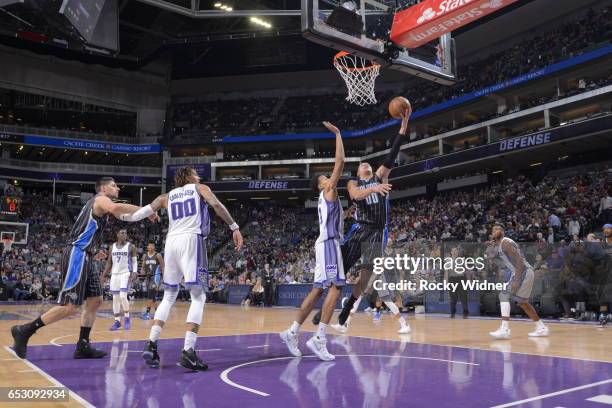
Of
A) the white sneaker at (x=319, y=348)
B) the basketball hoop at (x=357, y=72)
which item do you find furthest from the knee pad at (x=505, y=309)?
the basketball hoop at (x=357, y=72)

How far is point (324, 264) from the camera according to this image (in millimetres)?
6121

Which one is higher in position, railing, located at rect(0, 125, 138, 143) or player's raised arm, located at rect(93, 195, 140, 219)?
railing, located at rect(0, 125, 138, 143)

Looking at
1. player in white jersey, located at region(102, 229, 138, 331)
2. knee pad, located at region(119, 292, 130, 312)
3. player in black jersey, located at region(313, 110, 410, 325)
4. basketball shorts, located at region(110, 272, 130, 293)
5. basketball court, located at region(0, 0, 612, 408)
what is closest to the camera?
basketball court, located at region(0, 0, 612, 408)

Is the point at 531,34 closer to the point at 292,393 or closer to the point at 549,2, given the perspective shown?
the point at 549,2

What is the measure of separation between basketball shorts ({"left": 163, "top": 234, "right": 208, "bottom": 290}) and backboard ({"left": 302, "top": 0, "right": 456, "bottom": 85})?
17.1ft

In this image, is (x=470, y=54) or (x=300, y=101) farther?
(x=300, y=101)

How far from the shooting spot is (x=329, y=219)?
6270 mm

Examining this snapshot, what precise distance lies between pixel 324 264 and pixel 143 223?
3542 cm

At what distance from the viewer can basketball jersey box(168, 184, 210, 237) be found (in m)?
5.44

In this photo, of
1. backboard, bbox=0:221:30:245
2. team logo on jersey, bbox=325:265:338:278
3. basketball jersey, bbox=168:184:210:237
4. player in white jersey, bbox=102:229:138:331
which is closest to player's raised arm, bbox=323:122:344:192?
team logo on jersey, bbox=325:265:338:278

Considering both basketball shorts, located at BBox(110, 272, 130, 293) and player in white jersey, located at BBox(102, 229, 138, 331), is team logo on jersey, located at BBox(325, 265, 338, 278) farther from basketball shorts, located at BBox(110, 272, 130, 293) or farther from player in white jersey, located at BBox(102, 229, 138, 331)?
basketball shorts, located at BBox(110, 272, 130, 293)

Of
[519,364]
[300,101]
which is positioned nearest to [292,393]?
[519,364]

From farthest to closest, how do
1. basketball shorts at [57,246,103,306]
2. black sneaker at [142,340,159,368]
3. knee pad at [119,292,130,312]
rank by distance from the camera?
knee pad at [119,292,130,312]
basketball shorts at [57,246,103,306]
black sneaker at [142,340,159,368]

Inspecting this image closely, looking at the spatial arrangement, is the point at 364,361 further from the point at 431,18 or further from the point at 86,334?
the point at 431,18
